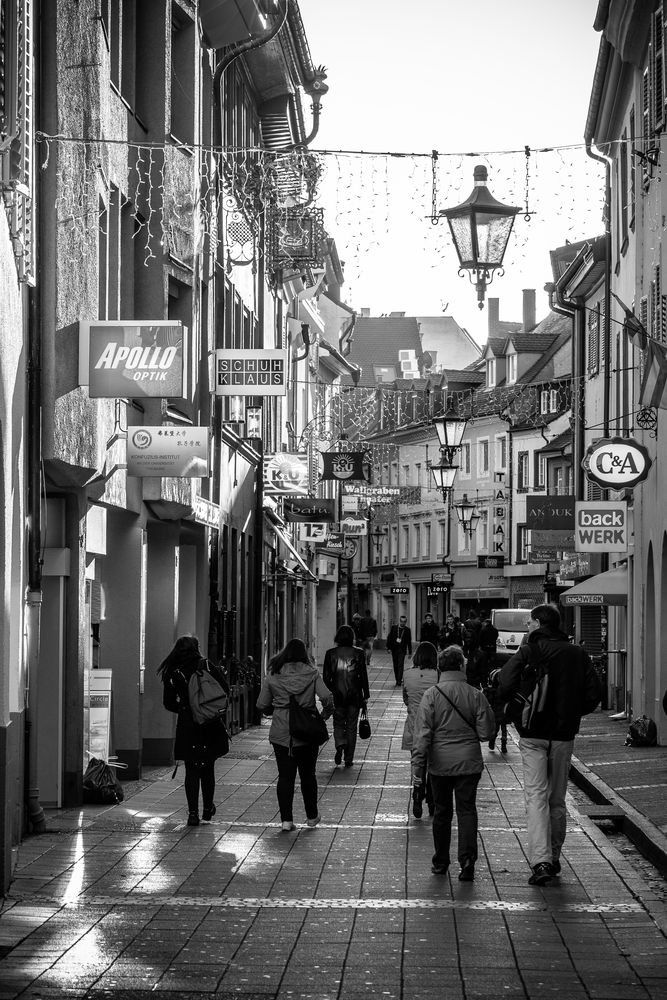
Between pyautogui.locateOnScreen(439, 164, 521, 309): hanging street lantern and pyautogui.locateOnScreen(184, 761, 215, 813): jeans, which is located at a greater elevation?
pyautogui.locateOnScreen(439, 164, 521, 309): hanging street lantern

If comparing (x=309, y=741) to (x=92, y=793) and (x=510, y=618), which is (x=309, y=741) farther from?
(x=510, y=618)

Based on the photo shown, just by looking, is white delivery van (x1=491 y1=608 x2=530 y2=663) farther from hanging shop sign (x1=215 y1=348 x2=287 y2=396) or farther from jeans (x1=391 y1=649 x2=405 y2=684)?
hanging shop sign (x1=215 y1=348 x2=287 y2=396)

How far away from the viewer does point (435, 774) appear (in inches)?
478

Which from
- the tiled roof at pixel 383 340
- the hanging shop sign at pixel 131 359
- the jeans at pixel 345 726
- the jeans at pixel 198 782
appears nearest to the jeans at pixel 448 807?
the jeans at pixel 198 782

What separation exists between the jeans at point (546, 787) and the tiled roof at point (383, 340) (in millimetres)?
94906

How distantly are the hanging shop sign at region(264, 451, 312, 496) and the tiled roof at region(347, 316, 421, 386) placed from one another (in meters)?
73.5

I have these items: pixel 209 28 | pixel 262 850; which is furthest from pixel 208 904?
pixel 209 28

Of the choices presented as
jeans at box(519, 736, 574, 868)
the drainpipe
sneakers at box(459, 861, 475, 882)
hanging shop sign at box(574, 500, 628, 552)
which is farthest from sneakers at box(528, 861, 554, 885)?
hanging shop sign at box(574, 500, 628, 552)

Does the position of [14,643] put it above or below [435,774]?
above

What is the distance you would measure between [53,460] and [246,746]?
11.4 metres

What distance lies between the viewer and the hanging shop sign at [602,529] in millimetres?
29125

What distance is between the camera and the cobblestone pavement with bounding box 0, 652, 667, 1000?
8.34 m

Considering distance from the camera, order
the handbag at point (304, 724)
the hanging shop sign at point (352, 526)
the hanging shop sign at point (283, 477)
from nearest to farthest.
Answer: the handbag at point (304, 724) → the hanging shop sign at point (283, 477) → the hanging shop sign at point (352, 526)

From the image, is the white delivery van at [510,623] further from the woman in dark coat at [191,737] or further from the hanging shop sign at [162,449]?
the woman in dark coat at [191,737]
